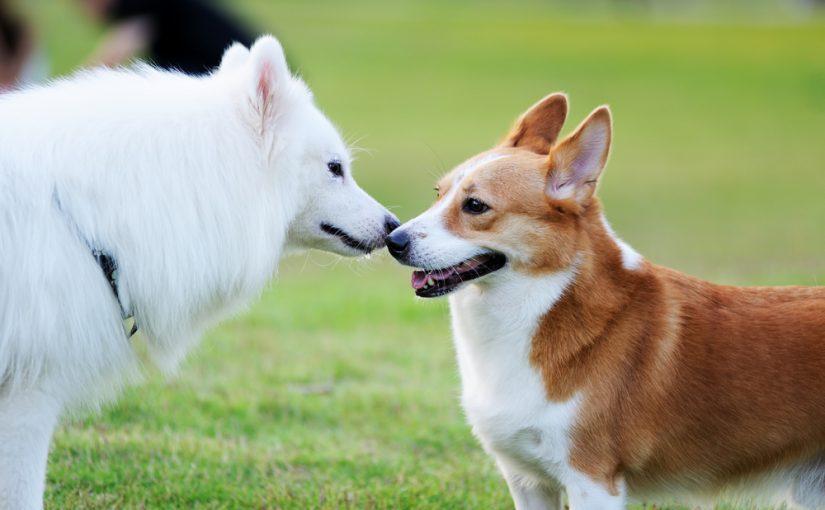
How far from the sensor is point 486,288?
4.34 meters

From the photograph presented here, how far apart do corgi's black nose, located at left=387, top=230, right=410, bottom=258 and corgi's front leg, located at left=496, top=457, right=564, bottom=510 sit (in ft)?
3.11

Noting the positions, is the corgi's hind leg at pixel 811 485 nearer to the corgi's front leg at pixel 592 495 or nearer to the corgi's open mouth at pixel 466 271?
the corgi's front leg at pixel 592 495

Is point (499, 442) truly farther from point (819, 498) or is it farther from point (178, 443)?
point (178, 443)

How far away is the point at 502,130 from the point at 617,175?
3867mm

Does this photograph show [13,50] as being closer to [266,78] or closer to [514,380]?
[266,78]

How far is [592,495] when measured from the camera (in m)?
4.07

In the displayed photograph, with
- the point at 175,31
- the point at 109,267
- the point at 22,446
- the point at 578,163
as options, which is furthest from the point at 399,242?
the point at 175,31

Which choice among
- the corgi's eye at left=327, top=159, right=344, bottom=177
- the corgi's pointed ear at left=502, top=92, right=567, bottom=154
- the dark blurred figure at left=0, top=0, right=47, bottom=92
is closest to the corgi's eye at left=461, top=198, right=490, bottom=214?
the corgi's pointed ear at left=502, top=92, right=567, bottom=154

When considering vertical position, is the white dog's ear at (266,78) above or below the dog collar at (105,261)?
above

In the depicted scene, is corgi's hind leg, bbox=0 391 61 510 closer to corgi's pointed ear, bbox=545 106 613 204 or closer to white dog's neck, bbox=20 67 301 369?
white dog's neck, bbox=20 67 301 369

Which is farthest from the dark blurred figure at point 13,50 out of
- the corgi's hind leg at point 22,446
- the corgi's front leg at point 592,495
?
the corgi's front leg at point 592,495

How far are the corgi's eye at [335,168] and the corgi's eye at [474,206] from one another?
728 millimetres

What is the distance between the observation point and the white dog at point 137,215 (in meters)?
4.04

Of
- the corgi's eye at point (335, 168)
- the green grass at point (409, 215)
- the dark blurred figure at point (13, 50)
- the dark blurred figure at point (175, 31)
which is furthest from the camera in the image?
the dark blurred figure at point (13, 50)
